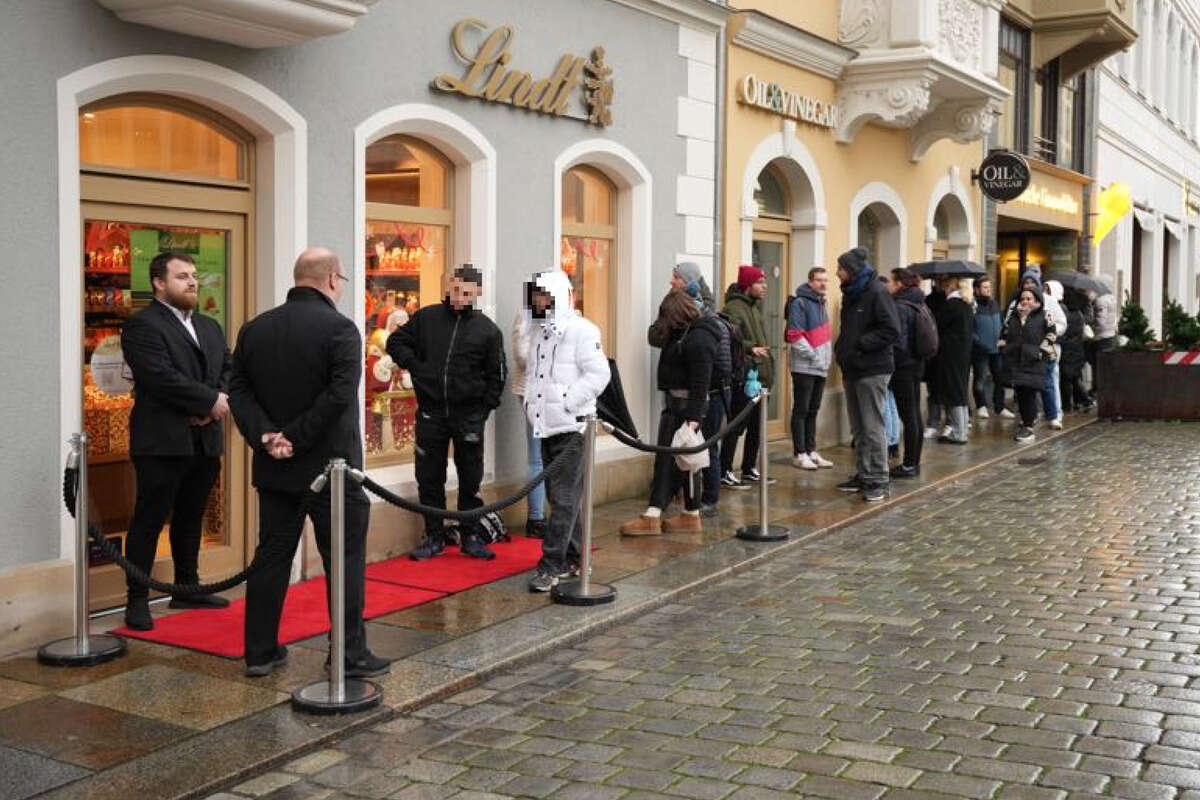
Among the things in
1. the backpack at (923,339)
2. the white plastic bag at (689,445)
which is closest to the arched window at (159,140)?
the white plastic bag at (689,445)

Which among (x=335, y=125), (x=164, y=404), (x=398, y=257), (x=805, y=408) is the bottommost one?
(x=805, y=408)

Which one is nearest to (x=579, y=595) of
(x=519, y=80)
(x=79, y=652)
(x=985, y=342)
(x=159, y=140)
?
(x=79, y=652)

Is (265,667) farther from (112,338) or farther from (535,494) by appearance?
(535,494)

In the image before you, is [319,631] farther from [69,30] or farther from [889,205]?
[889,205]

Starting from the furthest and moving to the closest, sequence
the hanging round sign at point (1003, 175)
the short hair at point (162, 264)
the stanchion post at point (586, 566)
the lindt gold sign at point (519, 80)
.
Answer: the hanging round sign at point (1003, 175) → the lindt gold sign at point (519, 80) → the stanchion post at point (586, 566) → the short hair at point (162, 264)

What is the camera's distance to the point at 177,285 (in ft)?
23.2

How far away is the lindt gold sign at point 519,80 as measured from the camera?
9.48 m

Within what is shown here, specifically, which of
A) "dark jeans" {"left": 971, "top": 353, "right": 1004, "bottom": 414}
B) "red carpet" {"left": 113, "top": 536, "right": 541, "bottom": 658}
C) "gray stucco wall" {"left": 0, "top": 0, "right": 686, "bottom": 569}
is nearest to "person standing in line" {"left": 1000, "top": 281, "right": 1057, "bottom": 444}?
"dark jeans" {"left": 971, "top": 353, "right": 1004, "bottom": 414}

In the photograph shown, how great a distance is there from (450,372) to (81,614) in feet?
9.46

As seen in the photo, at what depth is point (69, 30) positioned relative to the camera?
22.5 ft

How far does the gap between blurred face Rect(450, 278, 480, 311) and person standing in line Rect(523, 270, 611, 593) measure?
571mm

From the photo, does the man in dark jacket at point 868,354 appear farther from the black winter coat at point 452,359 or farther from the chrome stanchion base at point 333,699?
the chrome stanchion base at point 333,699

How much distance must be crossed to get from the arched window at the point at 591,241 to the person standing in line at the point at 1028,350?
20.7ft

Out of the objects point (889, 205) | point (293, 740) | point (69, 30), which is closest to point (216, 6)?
point (69, 30)
